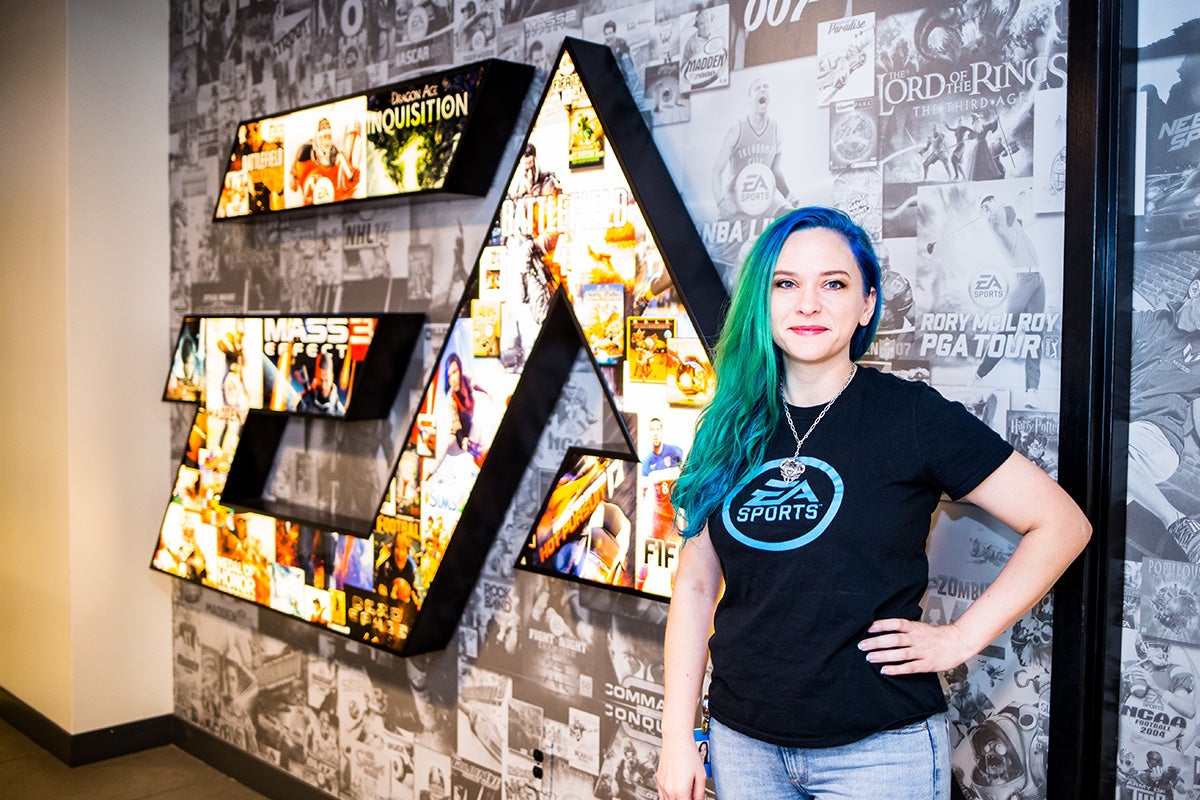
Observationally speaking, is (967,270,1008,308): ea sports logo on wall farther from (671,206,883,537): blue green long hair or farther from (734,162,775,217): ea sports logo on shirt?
(734,162,775,217): ea sports logo on shirt

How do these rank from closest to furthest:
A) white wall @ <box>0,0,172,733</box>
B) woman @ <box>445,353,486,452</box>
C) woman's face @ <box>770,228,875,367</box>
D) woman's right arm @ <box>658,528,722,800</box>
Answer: woman's face @ <box>770,228,875,367</box> → woman's right arm @ <box>658,528,722,800</box> → woman @ <box>445,353,486,452</box> → white wall @ <box>0,0,172,733</box>

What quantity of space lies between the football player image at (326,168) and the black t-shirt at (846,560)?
1.80 metres

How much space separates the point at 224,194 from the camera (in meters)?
3.39

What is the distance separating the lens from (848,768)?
1.49 meters

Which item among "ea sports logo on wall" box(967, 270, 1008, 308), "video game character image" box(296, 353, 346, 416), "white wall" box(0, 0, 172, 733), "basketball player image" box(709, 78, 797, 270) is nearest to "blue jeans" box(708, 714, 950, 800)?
"ea sports logo on wall" box(967, 270, 1008, 308)

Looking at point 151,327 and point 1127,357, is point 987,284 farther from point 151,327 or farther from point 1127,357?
point 151,327

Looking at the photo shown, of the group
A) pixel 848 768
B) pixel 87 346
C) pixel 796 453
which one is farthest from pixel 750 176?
pixel 87 346

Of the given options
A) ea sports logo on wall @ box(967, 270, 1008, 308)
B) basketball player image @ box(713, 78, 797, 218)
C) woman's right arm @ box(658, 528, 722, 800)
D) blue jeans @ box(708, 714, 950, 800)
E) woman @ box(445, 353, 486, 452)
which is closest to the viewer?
blue jeans @ box(708, 714, 950, 800)

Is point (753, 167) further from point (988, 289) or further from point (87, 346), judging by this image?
point (87, 346)

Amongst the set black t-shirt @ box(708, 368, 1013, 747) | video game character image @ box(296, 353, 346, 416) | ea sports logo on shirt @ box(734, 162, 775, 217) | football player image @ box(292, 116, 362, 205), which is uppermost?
football player image @ box(292, 116, 362, 205)

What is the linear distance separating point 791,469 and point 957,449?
237 millimetres

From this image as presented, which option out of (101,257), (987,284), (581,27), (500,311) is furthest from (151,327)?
(987,284)

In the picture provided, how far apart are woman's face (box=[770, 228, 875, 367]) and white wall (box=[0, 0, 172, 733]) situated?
2.94m

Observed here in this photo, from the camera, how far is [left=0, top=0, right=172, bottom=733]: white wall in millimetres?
3660
